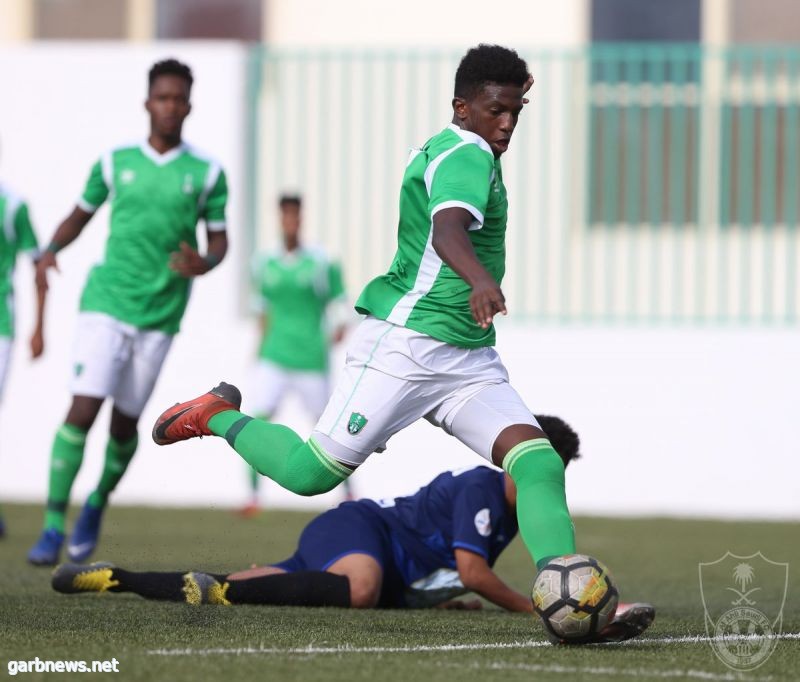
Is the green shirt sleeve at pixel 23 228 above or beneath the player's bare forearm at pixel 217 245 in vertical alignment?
above

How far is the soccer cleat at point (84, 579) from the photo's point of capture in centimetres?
618

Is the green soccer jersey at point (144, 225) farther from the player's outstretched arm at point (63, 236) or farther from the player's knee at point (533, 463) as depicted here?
the player's knee at point (533, 463)

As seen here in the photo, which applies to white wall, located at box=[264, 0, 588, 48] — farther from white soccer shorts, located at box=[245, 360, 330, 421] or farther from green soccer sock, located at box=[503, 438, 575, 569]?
green soccer sock, located at box=[503, 438, 575, 569]

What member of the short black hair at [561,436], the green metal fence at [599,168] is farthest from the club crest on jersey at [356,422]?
the green metal fence at [599,168]

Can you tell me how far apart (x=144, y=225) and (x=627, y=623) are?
3.69 metres

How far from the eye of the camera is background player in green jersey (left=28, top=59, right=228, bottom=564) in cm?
775

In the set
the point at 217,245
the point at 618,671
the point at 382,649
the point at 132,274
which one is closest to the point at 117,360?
A: the point at 132,274

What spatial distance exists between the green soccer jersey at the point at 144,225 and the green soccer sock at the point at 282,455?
2.21m

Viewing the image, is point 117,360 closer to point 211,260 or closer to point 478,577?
point 211,260

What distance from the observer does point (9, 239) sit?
356 inches

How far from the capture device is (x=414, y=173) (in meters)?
5.26

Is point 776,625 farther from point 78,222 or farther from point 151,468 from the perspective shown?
point 151,468

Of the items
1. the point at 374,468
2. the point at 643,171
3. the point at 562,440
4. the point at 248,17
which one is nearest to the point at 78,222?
the point at 562,440

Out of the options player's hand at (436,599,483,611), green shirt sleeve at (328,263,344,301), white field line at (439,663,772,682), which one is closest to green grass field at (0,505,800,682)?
→ white field line at (439,663,772,682)
